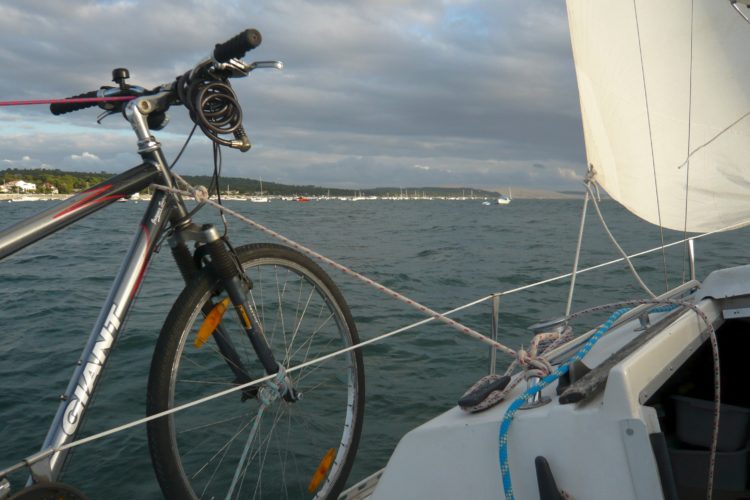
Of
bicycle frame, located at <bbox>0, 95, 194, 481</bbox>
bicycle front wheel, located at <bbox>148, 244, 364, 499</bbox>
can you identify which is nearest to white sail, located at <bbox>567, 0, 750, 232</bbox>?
bicycle front wheel, located at <bbox>148, 244, 364, 499</bbox>

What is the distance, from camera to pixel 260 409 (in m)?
2.26

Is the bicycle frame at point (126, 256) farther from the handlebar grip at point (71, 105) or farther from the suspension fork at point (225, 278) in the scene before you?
the handlebar grip at point (71, 105)

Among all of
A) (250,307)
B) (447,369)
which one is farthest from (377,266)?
(250,307)

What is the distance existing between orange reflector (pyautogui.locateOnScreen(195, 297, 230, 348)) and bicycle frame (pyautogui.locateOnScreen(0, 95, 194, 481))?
266 millimetres

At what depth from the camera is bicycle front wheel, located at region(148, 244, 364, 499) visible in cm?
195

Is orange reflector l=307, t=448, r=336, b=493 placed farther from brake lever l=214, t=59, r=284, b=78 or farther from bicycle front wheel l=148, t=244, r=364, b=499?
brake lever l=214, t=59, r=284, b=78

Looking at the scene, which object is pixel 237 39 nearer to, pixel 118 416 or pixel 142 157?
pixel 142 157

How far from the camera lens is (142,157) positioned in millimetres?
2209

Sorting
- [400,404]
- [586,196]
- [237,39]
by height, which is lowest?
[400,404]

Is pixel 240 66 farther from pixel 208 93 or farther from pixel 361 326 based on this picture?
pixel 361 326

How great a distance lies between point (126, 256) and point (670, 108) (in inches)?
127

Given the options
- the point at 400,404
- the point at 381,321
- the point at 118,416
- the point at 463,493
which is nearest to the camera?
the point at 463,493

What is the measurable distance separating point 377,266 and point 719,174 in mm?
8812

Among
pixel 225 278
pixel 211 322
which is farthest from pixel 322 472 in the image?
pixel 225 278
